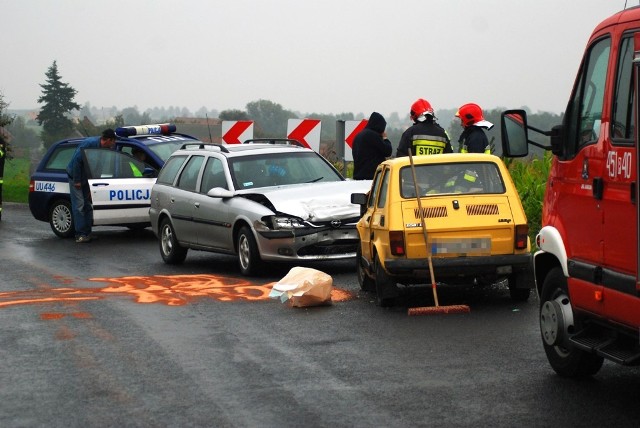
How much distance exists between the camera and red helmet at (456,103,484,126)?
50.7 ft

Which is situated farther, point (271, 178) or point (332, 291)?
point (271, 178)

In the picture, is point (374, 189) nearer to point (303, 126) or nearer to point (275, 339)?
point (275, 339)

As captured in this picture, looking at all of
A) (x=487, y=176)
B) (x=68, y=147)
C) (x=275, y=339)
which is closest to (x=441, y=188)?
(x=487, y=176)

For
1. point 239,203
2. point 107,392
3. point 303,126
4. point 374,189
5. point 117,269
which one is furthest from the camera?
point 303,126

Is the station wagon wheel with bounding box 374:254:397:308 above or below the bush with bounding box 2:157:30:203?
above

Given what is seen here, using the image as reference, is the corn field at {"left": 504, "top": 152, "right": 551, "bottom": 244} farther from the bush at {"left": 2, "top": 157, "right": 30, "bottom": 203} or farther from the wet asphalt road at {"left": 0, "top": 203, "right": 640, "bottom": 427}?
the bush at {"left": 2, "top": 157, "right": 30, "bottom": 203}

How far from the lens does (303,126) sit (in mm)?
23750

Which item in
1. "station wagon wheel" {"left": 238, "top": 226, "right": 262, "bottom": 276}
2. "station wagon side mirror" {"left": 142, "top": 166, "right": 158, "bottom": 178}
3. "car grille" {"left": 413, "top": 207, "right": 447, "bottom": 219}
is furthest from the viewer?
"station wagon side mirror" {"left": 142, "top": 166, "right": 158, "bottom": 178}

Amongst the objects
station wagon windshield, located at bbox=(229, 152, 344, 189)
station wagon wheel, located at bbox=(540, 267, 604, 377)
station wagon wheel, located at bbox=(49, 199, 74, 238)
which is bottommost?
station wagon wheel, located at bbox=(49, 199, 74, 238)

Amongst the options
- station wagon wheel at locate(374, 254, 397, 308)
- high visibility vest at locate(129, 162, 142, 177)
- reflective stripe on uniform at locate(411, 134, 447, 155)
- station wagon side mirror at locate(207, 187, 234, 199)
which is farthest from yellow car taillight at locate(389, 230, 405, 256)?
high visibility vest at locate(129, 162, 142, 177)

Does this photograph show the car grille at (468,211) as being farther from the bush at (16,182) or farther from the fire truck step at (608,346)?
the bush at (16,182)

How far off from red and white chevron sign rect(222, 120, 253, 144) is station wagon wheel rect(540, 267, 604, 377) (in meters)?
16.7

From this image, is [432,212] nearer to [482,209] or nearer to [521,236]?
[482,209]

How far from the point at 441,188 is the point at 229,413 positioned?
5.44 metres
